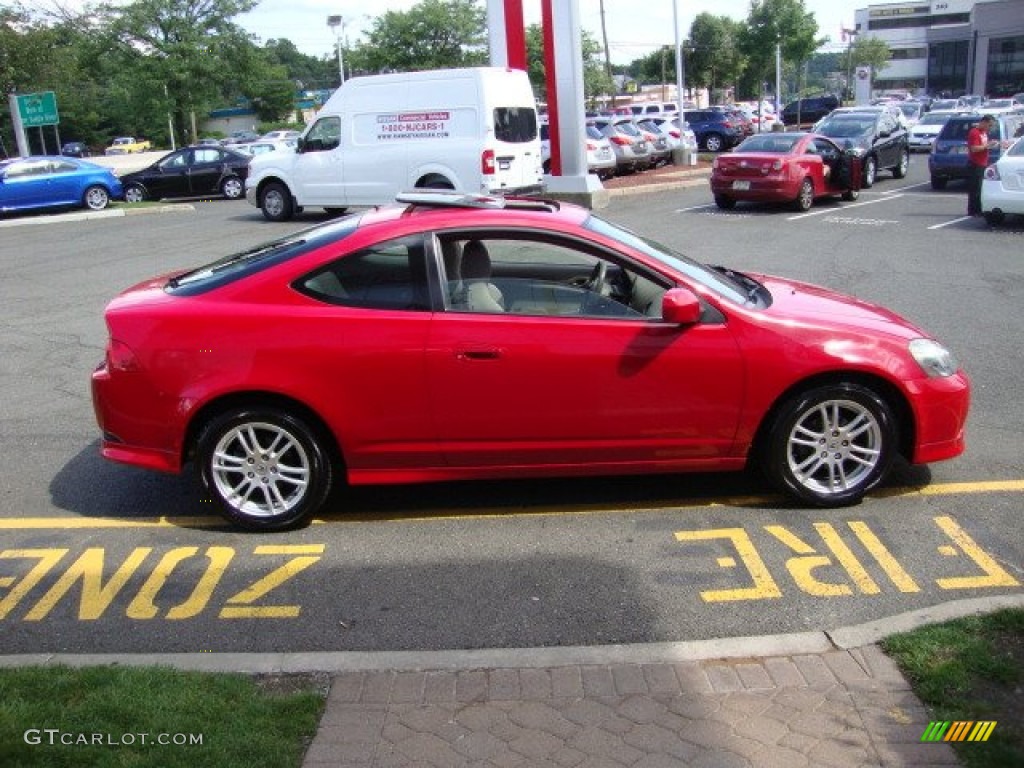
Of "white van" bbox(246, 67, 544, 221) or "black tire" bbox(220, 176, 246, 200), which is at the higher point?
"white van" bbox(246, 67, 544, 221)

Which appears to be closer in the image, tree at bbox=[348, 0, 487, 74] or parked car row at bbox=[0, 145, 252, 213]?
parked car row at bbox=[0, 145, 252, 213]

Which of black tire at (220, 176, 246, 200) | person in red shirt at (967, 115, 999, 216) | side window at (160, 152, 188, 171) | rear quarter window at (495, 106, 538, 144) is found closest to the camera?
person in red shirt at (967, 115, 999, 216)

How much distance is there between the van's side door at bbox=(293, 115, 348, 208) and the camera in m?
19.4

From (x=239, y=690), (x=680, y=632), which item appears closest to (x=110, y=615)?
(x=239, y=690)

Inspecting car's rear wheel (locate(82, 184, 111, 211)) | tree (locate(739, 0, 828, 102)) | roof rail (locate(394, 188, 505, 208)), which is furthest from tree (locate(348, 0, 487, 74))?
roof rail (locate(394, 188, 505, 208))

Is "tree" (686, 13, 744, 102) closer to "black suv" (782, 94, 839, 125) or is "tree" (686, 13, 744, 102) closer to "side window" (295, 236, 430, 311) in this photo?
"black suv" (782, 94, 839, 125)

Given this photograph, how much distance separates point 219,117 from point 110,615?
83.8 m

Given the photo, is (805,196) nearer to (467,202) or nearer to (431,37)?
(467,202)

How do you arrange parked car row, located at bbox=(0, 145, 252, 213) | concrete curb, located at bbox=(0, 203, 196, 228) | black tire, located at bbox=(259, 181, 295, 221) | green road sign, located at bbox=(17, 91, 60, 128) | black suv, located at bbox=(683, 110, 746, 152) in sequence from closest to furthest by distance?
1. black tire, located at bbox=(259, 181, 295, 221)
2. concrete curb, located at bbox=(0, 203, 196, 228)
3. parked car row, located at bbox=(0, 145, 252, 213)
4. green road sign, located at bbox=(17, 91, 60, 128)
5. black suv, located at bbox=(683, 110, 746, 152)

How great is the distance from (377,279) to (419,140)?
45.4 feet

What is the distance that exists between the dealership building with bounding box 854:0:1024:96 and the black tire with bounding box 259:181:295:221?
276 feet

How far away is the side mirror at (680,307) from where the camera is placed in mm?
5000

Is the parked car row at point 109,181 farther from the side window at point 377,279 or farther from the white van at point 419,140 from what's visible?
the side window at point 377,279

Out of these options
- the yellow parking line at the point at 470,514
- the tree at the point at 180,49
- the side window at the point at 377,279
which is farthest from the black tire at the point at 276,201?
the tree at the point at 180,49
